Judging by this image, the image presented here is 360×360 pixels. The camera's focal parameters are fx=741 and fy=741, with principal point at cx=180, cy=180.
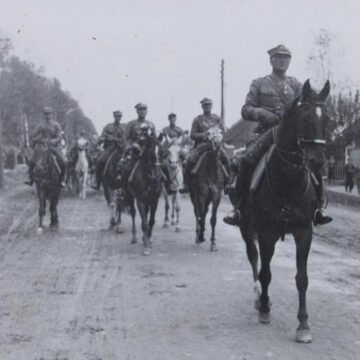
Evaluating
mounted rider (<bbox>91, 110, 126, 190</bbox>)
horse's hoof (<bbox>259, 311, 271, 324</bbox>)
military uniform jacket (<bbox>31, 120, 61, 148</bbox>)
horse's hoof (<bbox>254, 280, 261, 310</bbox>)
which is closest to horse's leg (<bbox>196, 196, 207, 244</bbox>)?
mounted rider (<bbox>91, 110, 126, 190</bbox>)

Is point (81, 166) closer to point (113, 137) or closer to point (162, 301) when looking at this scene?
point (113, 137)

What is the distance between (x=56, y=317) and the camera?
8.14 meters

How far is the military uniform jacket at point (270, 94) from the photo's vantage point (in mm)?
8445

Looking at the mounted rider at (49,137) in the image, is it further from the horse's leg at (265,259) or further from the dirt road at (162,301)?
the horse's leg at (265,259)

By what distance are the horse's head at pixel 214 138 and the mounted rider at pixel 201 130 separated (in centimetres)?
29

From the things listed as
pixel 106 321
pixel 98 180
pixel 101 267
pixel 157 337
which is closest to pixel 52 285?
pixel 101 267

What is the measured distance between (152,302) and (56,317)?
4.38 ft

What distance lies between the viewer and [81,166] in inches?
1165

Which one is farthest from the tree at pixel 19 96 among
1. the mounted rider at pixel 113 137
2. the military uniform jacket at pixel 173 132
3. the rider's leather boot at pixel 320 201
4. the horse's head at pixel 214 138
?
the rider's leather boot at pixel 320 201

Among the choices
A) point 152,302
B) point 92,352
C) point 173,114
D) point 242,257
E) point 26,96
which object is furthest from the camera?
point 26,96

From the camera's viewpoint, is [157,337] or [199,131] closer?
[157,337]

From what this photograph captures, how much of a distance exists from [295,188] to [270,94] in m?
1.45

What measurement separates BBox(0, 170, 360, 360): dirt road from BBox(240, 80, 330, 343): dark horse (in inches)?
20.1

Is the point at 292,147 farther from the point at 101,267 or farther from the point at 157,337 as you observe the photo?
the point at 101,267
